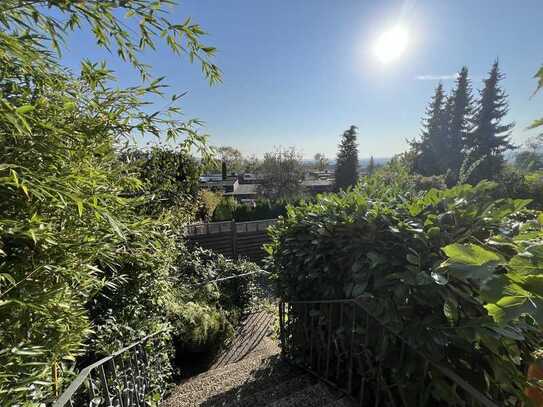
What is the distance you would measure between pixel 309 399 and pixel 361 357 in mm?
519

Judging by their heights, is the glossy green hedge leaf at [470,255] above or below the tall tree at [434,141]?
below

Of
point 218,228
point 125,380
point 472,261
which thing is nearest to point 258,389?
point 125,380

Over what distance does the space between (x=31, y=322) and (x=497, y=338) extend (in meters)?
1.85

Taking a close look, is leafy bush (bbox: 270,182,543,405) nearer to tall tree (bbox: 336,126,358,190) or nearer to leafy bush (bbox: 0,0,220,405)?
leafy bush (bbox: 0,0,220,405)

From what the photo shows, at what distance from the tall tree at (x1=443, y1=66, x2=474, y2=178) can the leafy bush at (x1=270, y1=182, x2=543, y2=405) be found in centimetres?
1967

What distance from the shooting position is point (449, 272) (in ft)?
2.20

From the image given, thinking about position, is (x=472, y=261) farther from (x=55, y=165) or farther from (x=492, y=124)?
(x=492, y=124)

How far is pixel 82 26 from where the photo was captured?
1420mm

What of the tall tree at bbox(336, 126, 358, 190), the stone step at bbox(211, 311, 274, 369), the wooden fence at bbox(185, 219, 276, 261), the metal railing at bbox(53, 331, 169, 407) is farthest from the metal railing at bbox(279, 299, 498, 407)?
the tall tree at bbox(336, 126, 358, 190)

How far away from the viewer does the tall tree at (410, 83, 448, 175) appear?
1845 centimetres

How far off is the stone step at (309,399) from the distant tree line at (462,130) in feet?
57.9

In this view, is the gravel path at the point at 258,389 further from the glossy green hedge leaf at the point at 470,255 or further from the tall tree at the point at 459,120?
the tall tree at the point at 459,120

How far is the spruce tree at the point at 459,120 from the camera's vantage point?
17844mm

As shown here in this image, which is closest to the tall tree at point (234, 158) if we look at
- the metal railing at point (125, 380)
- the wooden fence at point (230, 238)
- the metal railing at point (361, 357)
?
the wooden fence at point (230, 238)
